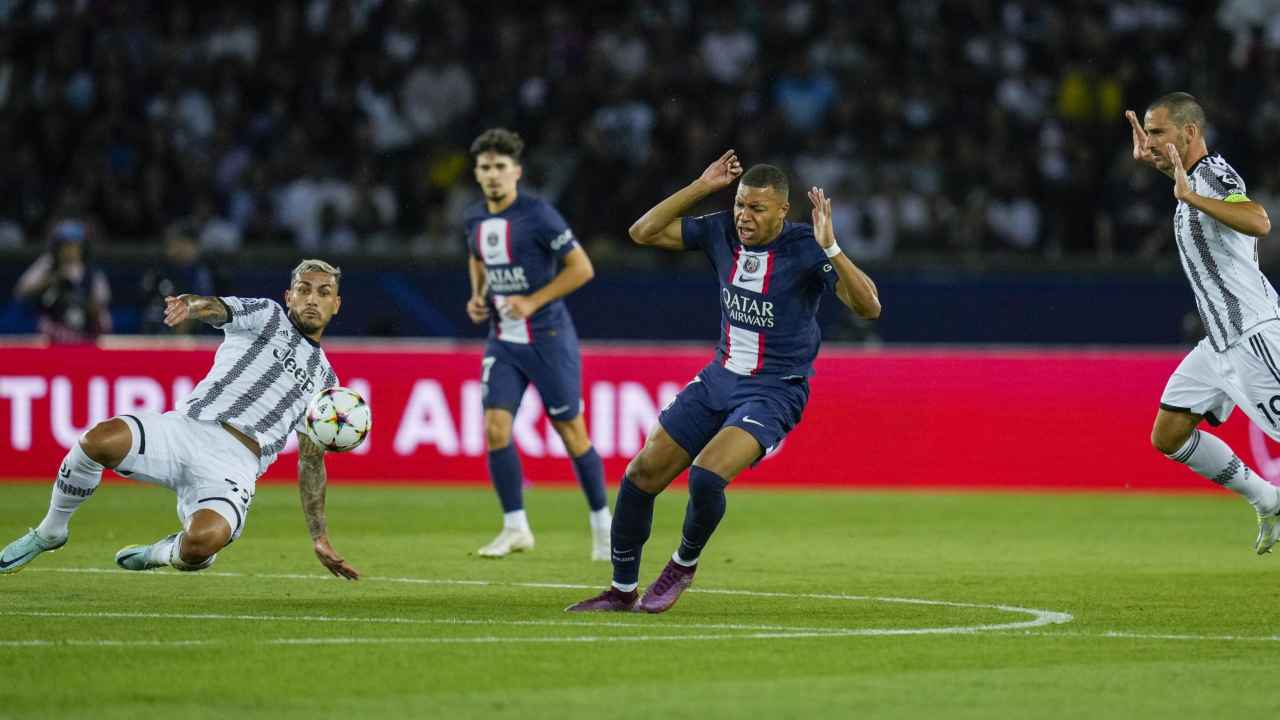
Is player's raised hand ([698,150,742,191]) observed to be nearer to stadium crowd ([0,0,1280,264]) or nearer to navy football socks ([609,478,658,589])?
navy football socks ([609,478,658,589])

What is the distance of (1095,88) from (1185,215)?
45.9ft

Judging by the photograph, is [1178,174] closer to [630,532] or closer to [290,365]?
[630,532]

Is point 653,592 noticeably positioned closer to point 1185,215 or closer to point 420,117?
point 1185,215

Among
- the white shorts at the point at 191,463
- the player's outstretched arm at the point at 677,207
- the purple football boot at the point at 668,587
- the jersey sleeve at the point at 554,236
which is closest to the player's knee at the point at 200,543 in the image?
the white shorts at the point at 191,463

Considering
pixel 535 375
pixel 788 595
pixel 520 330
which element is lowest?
pixel 788 595

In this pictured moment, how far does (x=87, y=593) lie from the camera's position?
990 cm

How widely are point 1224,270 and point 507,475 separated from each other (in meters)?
4.80

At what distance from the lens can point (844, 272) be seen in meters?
8.89

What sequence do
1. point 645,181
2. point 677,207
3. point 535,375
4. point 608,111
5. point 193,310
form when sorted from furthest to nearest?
point 608,111
point 645,181
point 535,375
point 677,207
point 193,310

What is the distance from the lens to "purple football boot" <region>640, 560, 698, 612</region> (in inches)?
370

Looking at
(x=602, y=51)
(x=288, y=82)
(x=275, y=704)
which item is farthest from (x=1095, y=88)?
(x=275, y=704)

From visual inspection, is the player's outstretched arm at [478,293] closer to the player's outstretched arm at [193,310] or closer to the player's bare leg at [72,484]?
the player's outstretched arm at [193,310]

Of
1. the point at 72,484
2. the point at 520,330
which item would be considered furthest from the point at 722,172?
the point at 520,330

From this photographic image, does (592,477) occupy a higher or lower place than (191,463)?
lower
